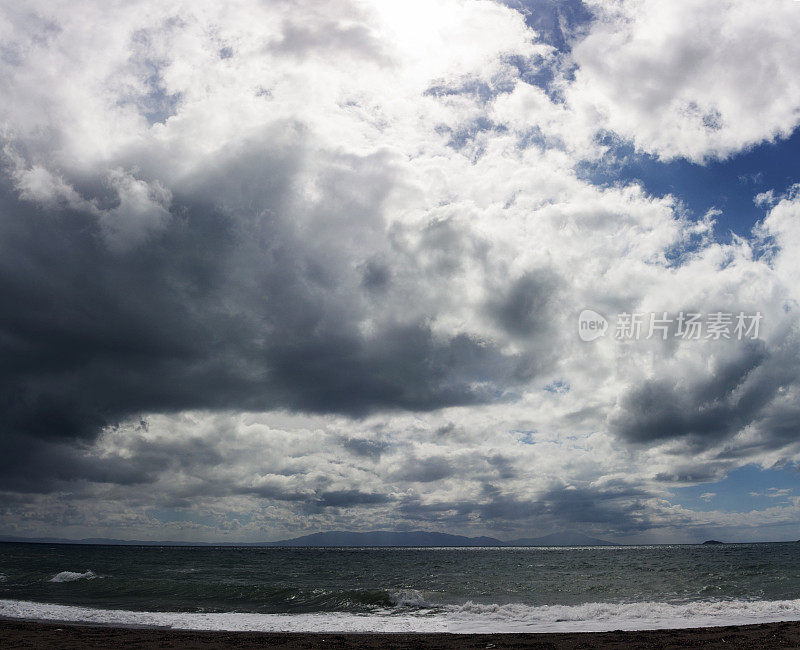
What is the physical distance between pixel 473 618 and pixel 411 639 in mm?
7411

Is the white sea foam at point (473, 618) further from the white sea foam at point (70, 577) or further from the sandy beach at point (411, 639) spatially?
the white sea foam at point (70, 577)

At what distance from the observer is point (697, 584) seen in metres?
41.6

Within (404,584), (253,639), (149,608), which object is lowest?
(404,584)

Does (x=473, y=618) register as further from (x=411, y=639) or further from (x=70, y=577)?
(x=70, y=577)

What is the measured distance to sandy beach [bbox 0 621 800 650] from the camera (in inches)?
722

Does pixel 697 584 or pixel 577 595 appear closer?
pixel 577 595

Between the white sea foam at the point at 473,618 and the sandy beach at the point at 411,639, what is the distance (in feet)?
7.29

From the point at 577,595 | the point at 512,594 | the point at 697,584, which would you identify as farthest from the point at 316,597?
the point at 697,584

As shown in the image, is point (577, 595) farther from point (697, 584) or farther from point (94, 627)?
point (94, 627)

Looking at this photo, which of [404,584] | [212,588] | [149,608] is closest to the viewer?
[149,608]

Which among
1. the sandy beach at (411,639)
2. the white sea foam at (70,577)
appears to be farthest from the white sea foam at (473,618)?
the white sea foam at (70,577)

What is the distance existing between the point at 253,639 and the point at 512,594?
23.3 meters

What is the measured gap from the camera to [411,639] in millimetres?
21062

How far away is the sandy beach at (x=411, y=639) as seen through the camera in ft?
60.2
